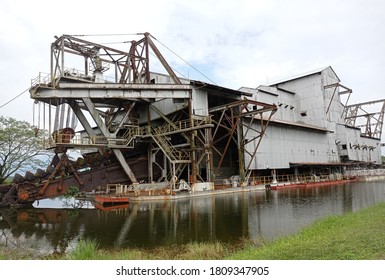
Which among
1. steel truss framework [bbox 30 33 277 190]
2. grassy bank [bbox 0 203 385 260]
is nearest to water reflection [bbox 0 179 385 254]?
grassy bank [bbox 0 203 385 260]

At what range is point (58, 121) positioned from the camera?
25.9 m

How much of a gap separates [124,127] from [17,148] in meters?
12.8

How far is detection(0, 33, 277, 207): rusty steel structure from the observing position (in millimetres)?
23859

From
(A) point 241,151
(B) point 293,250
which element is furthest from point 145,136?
(B) point 293,250

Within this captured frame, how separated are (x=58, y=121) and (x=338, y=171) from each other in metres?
46.5

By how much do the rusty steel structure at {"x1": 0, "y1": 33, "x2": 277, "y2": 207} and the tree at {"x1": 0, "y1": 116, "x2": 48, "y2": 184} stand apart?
27.0 feet

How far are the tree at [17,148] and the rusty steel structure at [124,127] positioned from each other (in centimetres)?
824

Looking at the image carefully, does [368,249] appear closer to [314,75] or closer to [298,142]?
[298,142]

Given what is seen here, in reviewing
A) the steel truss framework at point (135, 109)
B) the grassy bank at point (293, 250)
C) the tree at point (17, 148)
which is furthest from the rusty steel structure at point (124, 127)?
Result: the grassy bank at point (293, 250)

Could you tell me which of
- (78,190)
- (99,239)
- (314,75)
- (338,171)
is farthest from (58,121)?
(338,171)

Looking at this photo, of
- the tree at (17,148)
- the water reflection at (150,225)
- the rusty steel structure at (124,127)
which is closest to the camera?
the water reflection at (150,225)

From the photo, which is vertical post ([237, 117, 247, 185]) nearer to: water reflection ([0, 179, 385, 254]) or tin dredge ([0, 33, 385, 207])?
tin dredge ([0, 33, 385, 207])

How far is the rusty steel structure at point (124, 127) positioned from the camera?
23.9 meters

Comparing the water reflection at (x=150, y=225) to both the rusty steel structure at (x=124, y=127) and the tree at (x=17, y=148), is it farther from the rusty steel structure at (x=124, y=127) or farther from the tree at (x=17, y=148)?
the tree at (x=17, y=148)
